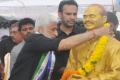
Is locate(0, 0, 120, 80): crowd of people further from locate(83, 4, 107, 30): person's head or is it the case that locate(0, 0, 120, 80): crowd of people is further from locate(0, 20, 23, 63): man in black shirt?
locate(0, 20, 23, 63): man in black shirt

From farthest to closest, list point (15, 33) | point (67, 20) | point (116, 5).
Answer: point (116, 5)
point (15, 33)
point (67, 20)

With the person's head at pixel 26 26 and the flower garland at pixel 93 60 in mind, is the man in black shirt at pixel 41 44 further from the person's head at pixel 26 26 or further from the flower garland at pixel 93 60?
the person's head at pixel 26 26

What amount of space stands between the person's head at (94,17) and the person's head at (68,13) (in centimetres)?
70

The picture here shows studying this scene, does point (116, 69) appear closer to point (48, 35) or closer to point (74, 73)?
point (74, 73)

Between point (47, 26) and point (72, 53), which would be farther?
point (72, 53)

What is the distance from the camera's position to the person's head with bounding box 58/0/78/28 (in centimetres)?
448

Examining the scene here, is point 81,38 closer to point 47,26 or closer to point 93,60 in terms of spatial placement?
point 93,60

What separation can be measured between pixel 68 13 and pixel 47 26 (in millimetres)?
880

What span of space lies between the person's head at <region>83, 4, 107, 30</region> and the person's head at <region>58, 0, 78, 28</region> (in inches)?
27.6

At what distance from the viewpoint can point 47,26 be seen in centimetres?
369

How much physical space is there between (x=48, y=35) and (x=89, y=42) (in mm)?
372

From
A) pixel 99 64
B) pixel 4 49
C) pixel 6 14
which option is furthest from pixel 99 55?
pixel 6 14

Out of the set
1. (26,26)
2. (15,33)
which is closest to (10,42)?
(15,33)

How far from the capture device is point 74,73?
3.57 metres
